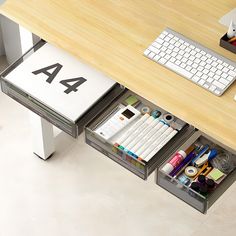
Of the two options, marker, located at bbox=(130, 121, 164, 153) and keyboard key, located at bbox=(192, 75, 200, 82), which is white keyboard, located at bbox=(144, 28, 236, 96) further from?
marker, located at bbox=(130, 121, 164, 153)

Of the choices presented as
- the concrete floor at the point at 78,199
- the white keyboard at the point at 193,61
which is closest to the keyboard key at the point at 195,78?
the white keyboard at the point at 193,61

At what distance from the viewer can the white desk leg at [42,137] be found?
2.85 metres

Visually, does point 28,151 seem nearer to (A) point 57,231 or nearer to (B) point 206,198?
(A) point 57,231

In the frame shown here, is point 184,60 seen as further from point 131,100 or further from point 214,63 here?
point 131,100

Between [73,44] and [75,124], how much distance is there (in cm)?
25

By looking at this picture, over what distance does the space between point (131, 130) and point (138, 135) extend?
0.10 feet

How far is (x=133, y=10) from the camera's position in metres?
2.35

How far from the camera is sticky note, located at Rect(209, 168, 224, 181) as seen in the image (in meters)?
2.19

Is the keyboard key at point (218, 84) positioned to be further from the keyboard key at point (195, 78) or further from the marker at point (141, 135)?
the marker at point (141, 135)

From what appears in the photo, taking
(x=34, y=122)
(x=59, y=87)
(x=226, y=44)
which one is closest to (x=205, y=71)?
(x=226, y=44)

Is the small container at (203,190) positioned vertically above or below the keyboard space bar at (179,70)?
below

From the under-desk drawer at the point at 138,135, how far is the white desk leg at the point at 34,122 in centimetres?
59

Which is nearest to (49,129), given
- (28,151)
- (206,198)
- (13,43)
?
(28,151)

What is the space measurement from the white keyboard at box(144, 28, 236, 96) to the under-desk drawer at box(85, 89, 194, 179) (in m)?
0.17
